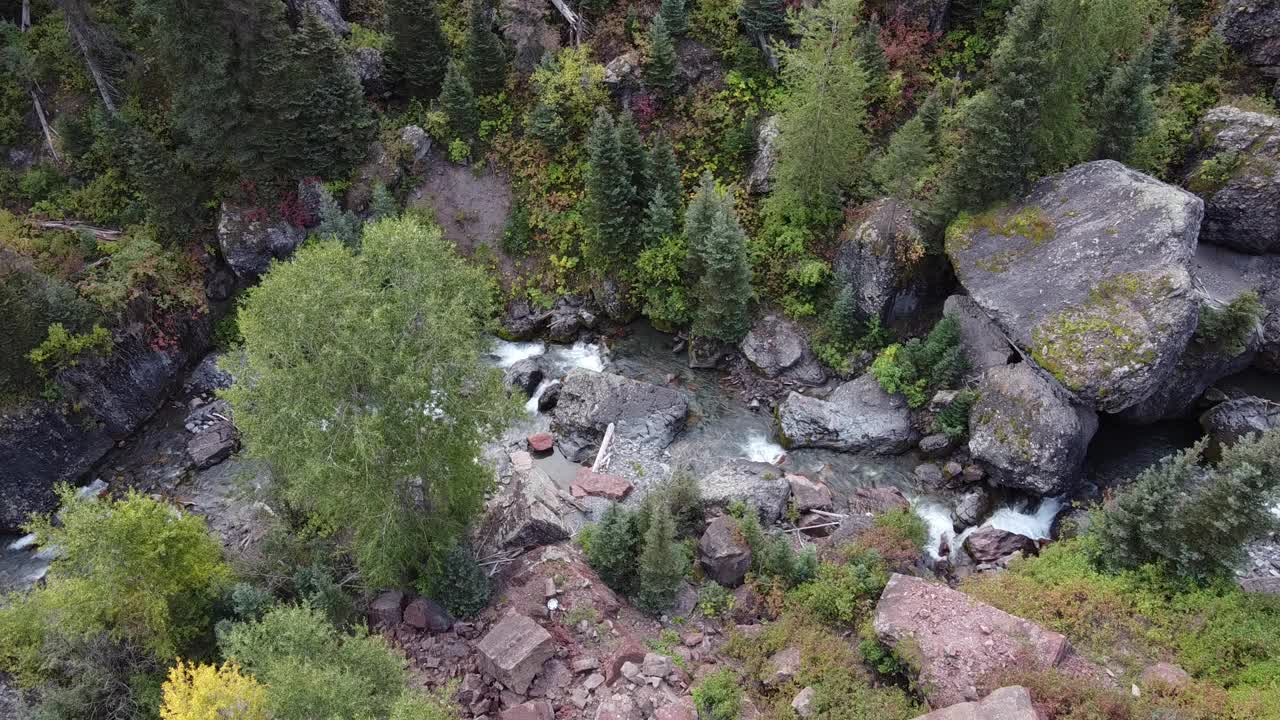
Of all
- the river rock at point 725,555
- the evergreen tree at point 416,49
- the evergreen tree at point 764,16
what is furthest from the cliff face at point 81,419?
the evergreen tree at point 764,16

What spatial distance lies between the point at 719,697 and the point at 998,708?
602 centimetres

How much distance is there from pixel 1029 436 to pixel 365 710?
20.9m

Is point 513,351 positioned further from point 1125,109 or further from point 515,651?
point 1125,109

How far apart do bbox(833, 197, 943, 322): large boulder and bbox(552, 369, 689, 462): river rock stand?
328 inches

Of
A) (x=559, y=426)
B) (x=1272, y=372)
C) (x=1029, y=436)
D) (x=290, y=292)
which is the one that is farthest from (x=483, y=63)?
(x=1272, y=372)

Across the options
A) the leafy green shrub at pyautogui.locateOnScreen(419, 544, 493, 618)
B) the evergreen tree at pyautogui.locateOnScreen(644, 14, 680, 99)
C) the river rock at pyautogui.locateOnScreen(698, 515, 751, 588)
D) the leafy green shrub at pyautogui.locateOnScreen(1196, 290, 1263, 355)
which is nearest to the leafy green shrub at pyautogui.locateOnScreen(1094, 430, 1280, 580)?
the leafy green shrub at pyautogui.locateOnScreen(1196, 290, 1263, 355)

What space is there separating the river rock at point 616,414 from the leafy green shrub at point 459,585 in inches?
336

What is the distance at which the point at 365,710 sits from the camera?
13414 millimetres

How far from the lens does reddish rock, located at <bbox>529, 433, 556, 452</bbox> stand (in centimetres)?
2752

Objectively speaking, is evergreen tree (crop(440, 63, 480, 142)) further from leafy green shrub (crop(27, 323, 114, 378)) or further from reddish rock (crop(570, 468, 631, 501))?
reddish rock (crop(570, 468, 631, 501))

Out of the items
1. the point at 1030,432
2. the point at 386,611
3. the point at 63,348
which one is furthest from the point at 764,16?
the point at 63,348

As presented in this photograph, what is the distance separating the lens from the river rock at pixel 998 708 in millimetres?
14258

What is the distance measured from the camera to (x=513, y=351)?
3183cm

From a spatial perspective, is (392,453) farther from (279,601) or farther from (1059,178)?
(1059,178)
